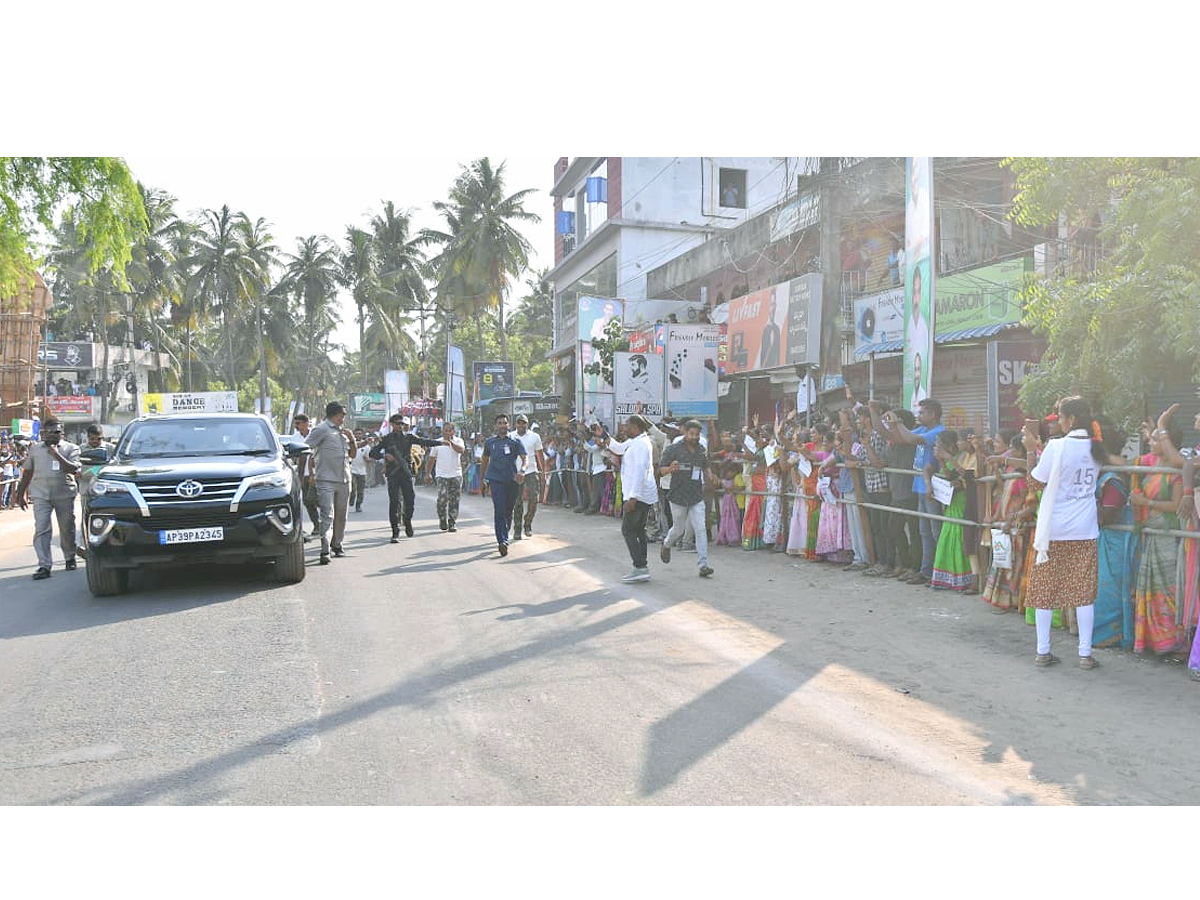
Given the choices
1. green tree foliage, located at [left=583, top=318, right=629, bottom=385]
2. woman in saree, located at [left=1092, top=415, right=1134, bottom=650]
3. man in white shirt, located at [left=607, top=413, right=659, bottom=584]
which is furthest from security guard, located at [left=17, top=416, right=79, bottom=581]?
green tree foliage, located at [left=583, top=318, right=629, bottom=385]

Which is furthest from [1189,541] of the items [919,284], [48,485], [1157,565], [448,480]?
[448,480]

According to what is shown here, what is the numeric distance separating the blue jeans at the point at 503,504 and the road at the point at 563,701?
2756 millimetres

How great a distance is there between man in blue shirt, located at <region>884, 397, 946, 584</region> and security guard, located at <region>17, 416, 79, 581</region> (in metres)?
9.11

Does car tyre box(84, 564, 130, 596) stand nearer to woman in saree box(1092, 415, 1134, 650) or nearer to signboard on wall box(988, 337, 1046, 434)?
woman in saree box(1092, 415, 1134, 650)

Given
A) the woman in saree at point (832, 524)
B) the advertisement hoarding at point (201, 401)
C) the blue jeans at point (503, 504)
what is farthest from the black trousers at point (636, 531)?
the advertisement hoarding at point (201, 401)

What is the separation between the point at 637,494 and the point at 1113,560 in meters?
4.46

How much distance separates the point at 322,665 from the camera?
6410 millimetres

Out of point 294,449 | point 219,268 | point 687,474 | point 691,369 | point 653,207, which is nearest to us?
point 294,449

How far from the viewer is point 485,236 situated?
4516 centimetres

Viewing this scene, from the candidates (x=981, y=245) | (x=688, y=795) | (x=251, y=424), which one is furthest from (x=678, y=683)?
(x=981, y=245)

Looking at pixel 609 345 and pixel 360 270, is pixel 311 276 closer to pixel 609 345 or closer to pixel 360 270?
pixel 360 270

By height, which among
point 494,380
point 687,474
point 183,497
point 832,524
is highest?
point 494,380

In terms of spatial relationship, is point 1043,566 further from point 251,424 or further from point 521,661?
point 251,424

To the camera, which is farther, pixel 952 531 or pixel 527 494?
pixel 527 494
